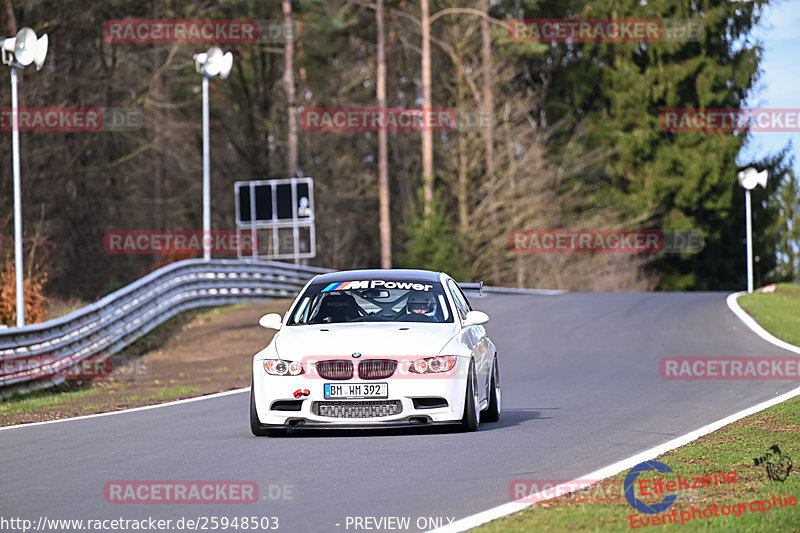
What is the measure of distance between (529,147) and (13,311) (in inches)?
1645

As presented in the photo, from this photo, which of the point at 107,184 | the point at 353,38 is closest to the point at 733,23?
the point at 353,38

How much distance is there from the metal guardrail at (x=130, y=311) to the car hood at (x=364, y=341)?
28.4ft

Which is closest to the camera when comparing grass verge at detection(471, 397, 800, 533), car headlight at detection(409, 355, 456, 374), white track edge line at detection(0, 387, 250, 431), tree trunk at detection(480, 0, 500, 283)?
grass verge at detection(471, 397, 800, 533)

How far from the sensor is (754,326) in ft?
88.4

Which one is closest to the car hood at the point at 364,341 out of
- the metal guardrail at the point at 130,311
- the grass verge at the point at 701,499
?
the grass verge at the point at 701,499

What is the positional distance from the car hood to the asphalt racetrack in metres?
0.75

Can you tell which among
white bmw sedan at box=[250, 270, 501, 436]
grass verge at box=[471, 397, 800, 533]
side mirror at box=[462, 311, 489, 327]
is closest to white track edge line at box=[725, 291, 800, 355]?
side mirror at box=[462, 311, 489, 327]

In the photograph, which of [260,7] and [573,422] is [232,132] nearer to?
[260,7]

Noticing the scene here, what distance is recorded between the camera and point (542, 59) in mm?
70000

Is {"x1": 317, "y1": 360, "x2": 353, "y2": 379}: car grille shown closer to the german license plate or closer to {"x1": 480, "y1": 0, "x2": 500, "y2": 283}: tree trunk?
the german license plate

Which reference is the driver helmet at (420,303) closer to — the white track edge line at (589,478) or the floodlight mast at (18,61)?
the white track edge line at (589,478)

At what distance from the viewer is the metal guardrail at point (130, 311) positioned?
20031 millimetres

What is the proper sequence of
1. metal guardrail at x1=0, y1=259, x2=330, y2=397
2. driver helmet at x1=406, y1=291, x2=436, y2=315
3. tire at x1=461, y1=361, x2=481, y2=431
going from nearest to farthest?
tire at x1=461, y1=361, x2=481, y2=431, driver helmet at x1=406, y1=291, x2=436, y2=315, metal guardrail at x1=0, y1=259, x2=330, y2=397

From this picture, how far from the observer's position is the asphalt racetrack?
26.8ft
